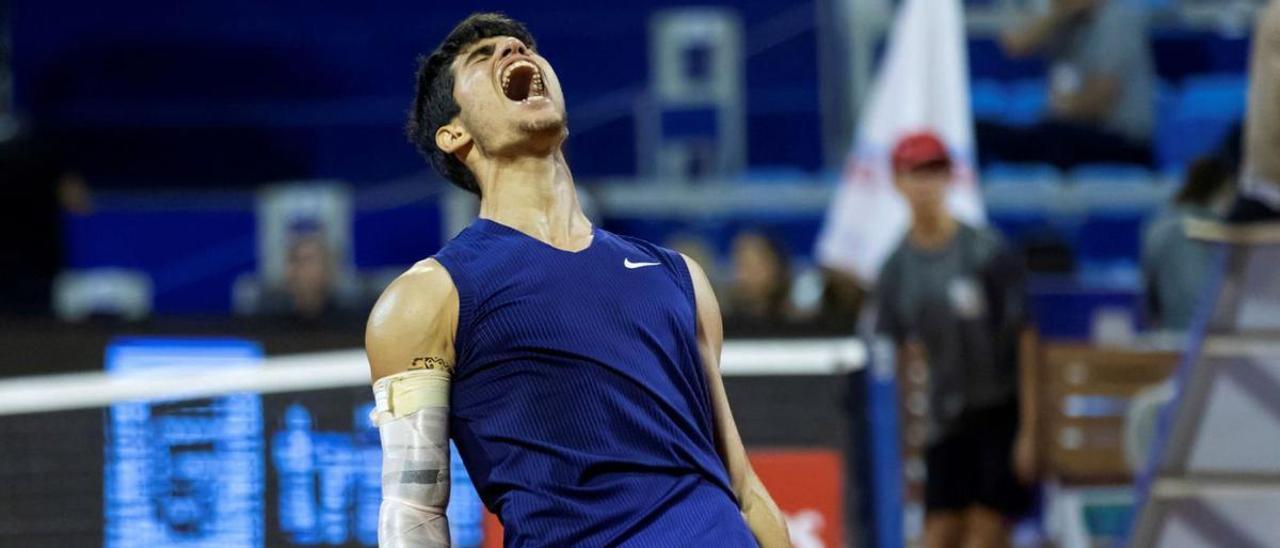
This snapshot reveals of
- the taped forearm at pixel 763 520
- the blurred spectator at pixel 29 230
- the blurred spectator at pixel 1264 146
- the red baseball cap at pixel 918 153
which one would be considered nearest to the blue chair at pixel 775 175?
the red baseball cap at pixel 918 153

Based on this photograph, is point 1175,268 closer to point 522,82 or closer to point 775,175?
point 775,175

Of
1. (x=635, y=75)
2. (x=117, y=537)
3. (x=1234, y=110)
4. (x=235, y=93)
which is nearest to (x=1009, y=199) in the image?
(x=1234, y=110)

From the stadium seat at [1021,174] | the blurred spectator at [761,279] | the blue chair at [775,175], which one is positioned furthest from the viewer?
the blue chair at [775,175]

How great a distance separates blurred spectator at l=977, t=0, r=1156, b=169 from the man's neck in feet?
23.9

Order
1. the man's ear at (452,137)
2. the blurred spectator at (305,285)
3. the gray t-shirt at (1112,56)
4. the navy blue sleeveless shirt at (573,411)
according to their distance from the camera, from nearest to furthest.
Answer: the navy blue sleeveless shirt at (573,411)
the man's ear at (452,137)
the blurred spectator at (305,285)
the gray t-shirt at (1112,56)

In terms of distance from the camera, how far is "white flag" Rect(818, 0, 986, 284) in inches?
353

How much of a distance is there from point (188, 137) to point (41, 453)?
770cm

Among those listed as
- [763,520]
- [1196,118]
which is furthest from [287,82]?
[763,520]

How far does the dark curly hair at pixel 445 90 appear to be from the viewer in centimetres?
330

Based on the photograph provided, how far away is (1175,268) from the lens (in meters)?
7.68

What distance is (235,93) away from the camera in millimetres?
12695

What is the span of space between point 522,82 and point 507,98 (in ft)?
0.17

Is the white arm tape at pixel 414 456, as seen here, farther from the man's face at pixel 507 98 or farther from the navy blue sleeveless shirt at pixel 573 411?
the man's face at pixel 507 98

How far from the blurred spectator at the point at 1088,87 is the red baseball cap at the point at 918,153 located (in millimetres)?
2839
